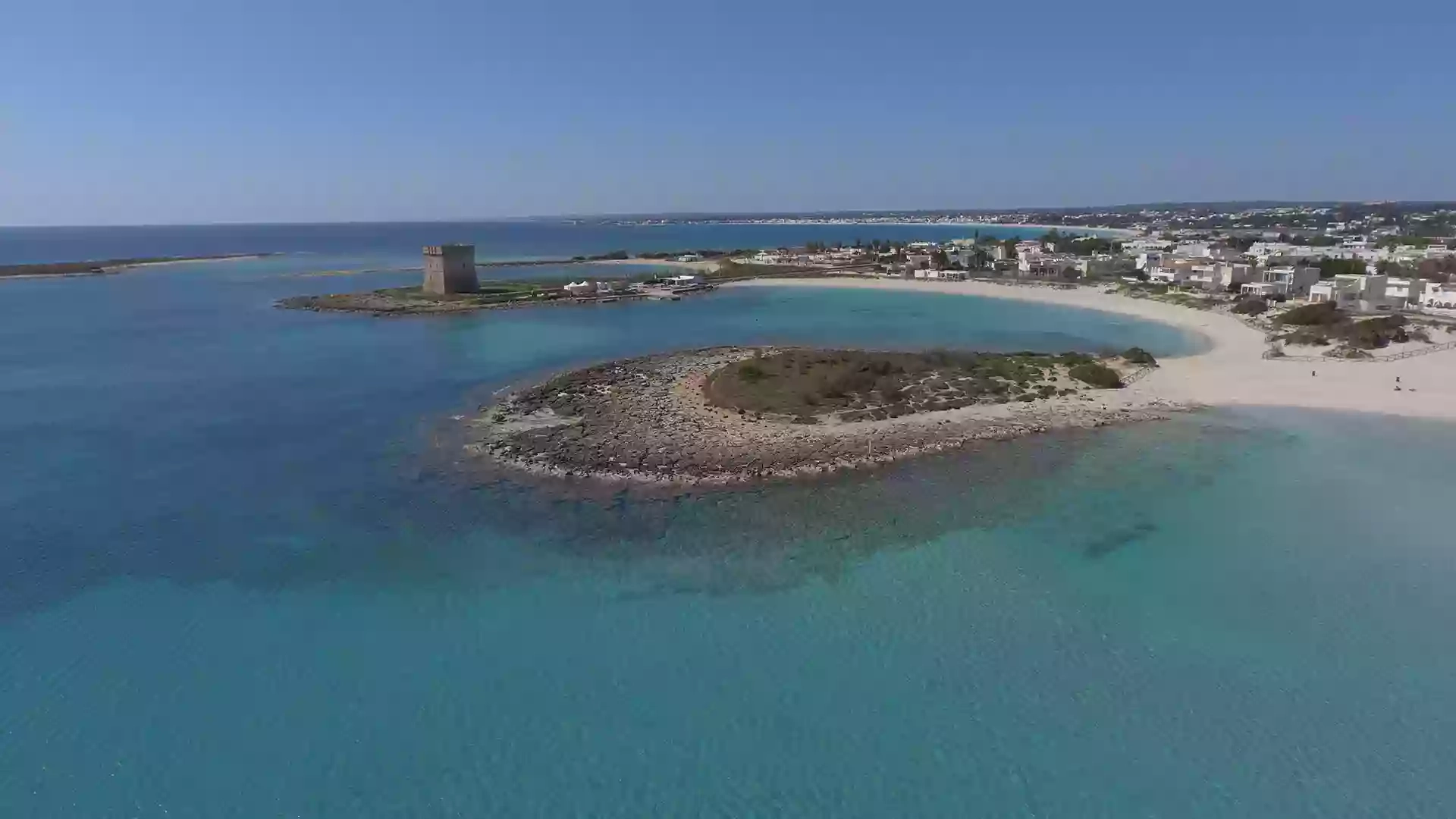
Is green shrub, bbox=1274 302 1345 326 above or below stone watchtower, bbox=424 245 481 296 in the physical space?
below

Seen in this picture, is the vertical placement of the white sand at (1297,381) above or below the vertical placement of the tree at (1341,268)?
below

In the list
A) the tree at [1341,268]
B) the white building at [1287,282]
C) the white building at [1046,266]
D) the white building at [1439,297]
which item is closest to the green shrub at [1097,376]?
the white building at [1439,297]

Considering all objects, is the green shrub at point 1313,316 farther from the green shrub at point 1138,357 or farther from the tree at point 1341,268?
the tree at point 1341,268

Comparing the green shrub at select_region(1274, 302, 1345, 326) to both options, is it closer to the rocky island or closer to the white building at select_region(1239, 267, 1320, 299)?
the white building at select_region(1239, 267, 1320, 299)

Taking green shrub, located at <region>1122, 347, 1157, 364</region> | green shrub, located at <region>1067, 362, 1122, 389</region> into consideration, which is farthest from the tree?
green shrub, located at <region>1067, 362, 1122, 389</region>

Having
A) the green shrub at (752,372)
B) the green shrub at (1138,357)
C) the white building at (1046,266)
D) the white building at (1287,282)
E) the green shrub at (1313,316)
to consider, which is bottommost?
the green shrub at (1138,357)

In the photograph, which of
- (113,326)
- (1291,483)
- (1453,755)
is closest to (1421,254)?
(1291,483)

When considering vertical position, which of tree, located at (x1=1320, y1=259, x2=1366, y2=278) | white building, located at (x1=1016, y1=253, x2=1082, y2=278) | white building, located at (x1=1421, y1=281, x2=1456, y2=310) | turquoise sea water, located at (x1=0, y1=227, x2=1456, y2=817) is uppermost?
white building, located at (x1=1016, y1=253, x2=1082, y2=278)
